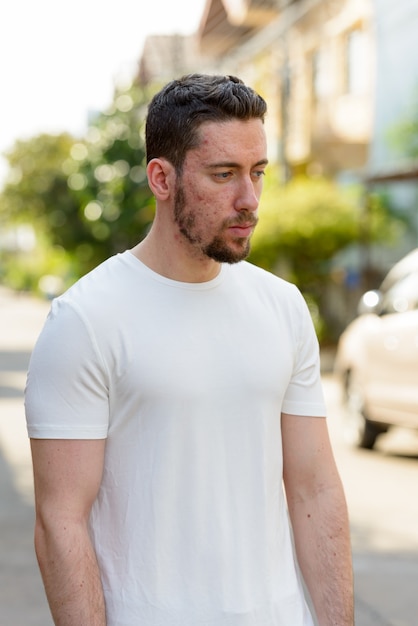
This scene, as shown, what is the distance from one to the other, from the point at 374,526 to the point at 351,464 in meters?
2.61

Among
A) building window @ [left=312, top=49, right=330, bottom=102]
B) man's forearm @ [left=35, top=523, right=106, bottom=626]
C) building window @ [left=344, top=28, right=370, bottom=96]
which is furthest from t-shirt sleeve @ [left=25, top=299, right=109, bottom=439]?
building window @ [left=312, top=49, right=330, bottom=102]

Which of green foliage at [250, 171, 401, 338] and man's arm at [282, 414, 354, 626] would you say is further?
green foliage at [250, 171, 401, 338]

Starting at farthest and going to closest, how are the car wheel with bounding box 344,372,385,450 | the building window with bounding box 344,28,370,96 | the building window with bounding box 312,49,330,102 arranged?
the building window with bounding box 312,49,330,102 < the building window with bounding box 344,28,370,96 < the car wheel with bounding box 344,372,385,450

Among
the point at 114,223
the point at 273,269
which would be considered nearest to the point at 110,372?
the point at 273,269

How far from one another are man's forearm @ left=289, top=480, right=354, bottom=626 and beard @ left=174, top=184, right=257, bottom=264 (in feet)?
1.88

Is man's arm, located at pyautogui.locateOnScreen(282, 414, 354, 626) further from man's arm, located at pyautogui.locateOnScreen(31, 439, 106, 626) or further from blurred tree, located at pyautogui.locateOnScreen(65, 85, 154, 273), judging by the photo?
blurred tree, located at pyautogui.locateOnScreen(65, 85, 154, 273)

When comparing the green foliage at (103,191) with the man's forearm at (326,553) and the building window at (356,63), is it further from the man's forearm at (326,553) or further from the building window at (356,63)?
the man's forearm at (326,553)

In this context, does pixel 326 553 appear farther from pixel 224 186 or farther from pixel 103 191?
pixel 103 191

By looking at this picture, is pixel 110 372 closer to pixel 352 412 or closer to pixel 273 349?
pixel 273 349

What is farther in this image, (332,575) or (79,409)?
(332,575)

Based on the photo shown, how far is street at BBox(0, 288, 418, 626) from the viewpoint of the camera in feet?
20.7

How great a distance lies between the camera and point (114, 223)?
3997 cm

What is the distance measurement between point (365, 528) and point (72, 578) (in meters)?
5.98

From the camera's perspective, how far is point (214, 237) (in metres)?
2.64
